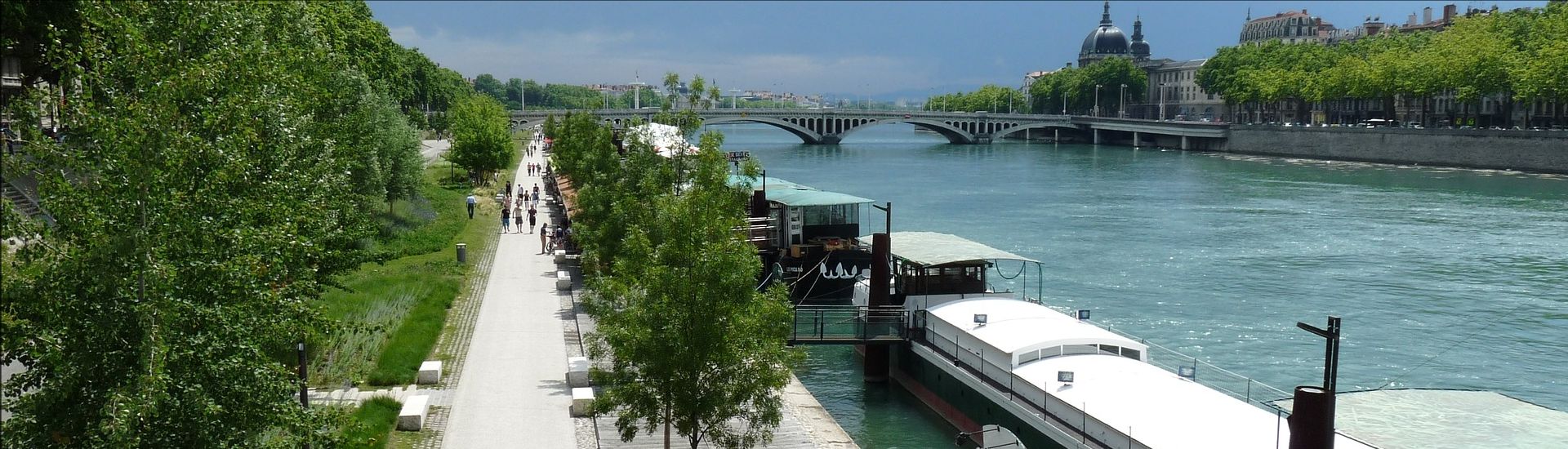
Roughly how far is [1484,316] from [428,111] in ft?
409

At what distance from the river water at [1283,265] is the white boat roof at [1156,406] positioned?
3.88 m

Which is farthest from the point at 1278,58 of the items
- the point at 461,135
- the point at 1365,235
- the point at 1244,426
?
the point at 1244,426

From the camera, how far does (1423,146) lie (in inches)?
4018

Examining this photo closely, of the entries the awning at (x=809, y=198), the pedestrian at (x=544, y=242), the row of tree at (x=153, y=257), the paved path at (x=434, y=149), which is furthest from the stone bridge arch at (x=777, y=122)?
the row of tree at (x=153, y=257)

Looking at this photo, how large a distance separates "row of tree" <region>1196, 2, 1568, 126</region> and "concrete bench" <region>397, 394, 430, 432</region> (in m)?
93.8

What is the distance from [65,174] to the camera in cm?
1259

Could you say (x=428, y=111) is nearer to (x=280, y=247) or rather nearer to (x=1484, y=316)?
(x=1484, y=316)

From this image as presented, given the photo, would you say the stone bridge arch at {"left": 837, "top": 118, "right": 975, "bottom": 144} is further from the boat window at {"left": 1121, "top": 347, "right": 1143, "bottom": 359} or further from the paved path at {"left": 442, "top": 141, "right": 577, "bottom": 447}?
the boat window at {"left": 1121, "top": 347, "right": 1143, "bottom": 359}

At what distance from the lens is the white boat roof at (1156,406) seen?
1839 centimetres

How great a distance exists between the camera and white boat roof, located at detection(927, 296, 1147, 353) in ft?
76.4

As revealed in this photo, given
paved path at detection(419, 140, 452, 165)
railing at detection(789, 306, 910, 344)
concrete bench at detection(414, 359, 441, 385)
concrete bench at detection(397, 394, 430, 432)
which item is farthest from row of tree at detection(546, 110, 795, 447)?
paved path at detection(419, 140, 452, 165)

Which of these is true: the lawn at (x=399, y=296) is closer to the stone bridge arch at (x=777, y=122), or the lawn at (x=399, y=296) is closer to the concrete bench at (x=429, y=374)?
the concrete bench at (x=429, y=374)

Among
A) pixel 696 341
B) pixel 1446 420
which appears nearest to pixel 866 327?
pixel 696 341

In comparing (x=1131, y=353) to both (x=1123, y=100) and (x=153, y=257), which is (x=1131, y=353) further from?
(x=1123, y=100)
